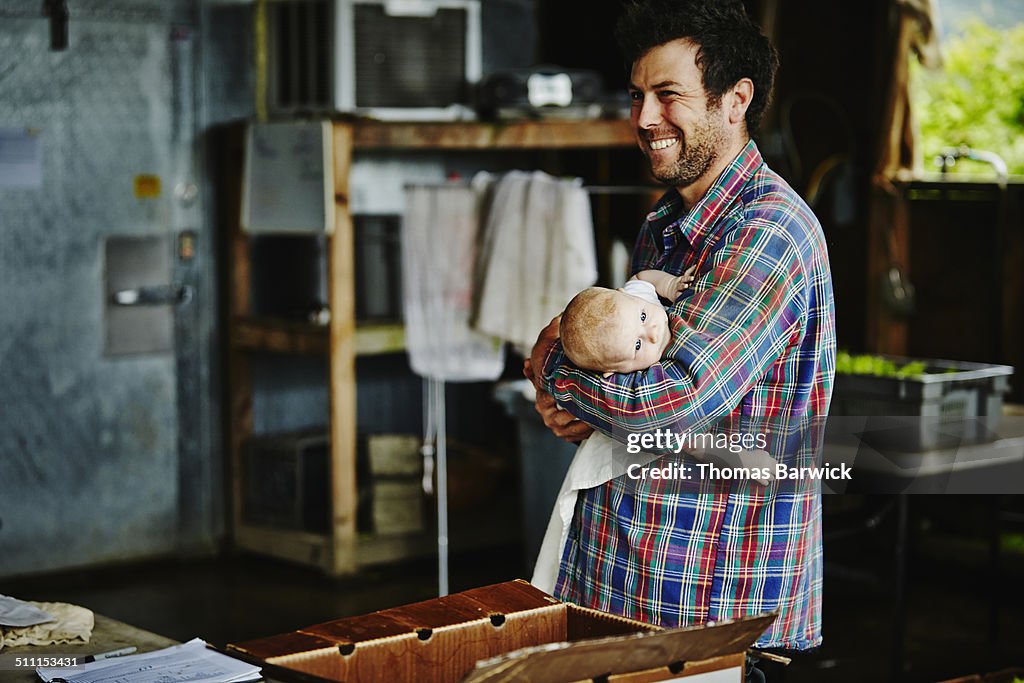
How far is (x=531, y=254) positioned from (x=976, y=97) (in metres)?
1.95

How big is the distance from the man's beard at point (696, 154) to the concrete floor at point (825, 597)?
260 centimetres

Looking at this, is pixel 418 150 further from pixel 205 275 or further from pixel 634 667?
pixel 634 667

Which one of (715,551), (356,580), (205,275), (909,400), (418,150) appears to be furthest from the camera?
(418,150)

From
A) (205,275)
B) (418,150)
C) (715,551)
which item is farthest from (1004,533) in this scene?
(715,551)

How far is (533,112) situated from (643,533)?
375 cm

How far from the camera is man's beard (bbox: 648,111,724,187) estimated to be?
7.29 ft

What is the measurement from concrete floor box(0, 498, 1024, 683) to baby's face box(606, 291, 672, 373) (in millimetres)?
2669

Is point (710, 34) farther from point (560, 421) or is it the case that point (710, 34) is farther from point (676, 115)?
point (560, 421)

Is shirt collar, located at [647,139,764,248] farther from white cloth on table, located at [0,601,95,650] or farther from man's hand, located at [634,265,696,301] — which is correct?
white cloth on table, located at [0,601,95,650]

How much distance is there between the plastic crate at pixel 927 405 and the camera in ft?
14.0

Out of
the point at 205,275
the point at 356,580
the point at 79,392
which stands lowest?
the point at 356,580

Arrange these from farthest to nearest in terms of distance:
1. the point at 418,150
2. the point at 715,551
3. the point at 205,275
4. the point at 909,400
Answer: the point at 418,150
the point at 205,275
the point at 909,400
the point at 715,551

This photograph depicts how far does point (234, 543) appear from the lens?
6172mm

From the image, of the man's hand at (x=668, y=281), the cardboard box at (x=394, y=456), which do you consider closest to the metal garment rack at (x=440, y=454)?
the cardboard box at (x=394, y=456)
